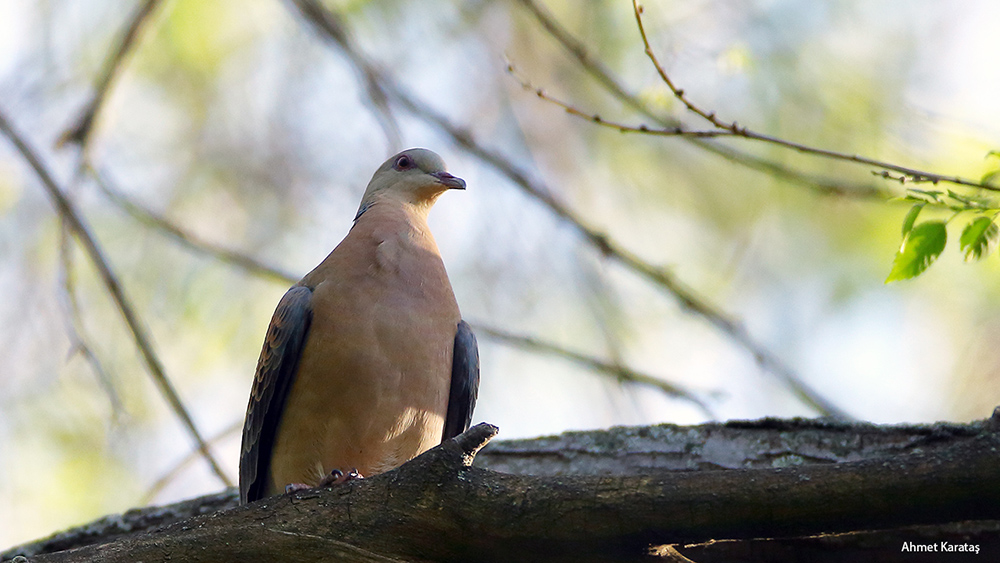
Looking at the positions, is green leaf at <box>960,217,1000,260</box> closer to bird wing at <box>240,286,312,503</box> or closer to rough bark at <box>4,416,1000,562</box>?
rough bark at <box>4,416,1000,562</box>

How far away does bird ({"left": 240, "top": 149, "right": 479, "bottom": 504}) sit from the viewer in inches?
158

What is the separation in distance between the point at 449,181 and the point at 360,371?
170 cm

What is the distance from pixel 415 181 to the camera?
5.40 meters

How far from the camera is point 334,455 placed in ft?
13.3

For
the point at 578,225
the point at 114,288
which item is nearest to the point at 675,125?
the point at 578,225

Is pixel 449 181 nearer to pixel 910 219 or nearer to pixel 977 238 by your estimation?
pixel 910 219

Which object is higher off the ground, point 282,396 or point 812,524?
point 282,396

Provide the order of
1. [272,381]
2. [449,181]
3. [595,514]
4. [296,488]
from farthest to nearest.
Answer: [449,181]
[272,381]
[296,488]
[595,514]

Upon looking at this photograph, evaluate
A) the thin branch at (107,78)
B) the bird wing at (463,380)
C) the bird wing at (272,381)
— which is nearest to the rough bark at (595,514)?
the bird wing at (272,381)

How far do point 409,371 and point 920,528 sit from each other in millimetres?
2145

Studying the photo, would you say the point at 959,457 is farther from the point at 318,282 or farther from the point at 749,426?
the point at 318,282

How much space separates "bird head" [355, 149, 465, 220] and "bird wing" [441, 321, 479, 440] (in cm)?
111

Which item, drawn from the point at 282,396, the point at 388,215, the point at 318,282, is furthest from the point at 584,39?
the point at 282,396

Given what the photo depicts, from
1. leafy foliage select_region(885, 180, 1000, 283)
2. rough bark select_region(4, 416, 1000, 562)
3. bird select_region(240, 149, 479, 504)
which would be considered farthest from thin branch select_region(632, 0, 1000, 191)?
A: bird select_region(240, 149, 479, 504)
